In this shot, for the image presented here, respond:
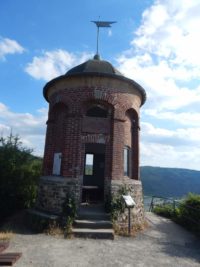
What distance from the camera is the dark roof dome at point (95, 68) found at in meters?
12.0

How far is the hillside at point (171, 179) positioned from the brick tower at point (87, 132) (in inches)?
3280

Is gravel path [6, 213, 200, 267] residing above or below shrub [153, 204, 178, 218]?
below

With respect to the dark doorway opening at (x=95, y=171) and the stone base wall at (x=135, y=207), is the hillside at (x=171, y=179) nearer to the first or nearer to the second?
the dark doorway opening at (x=95, y=171)

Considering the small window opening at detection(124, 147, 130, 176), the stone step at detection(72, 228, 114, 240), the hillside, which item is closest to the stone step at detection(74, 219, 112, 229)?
the stone step at detection(72, 228, 114, 240)

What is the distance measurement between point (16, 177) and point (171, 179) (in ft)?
359

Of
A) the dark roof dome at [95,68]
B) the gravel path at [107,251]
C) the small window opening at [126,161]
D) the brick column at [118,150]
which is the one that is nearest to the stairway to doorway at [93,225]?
the gravel path at [107,251]

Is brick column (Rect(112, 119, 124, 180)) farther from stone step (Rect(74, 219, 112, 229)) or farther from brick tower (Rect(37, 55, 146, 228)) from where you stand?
stone step (Rect(74, 219, 112, 229))

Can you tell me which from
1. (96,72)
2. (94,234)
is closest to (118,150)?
(96,72)

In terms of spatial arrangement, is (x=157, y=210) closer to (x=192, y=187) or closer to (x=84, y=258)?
(x=84, y=258)

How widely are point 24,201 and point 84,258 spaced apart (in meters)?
8.41

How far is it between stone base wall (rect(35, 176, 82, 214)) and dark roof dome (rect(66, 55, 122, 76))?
458cm

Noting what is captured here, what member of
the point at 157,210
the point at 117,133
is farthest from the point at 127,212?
the point at 157,210

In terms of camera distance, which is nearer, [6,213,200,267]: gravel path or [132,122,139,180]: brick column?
[6,213,200,267]: gravel path

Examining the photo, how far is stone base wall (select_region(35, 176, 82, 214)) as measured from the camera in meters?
→ 10.7
